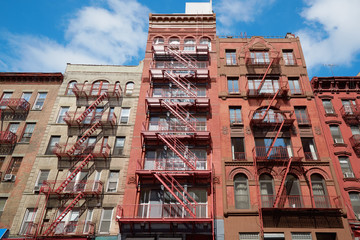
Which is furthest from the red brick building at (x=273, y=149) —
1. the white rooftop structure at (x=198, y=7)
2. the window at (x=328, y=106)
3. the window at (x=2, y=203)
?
the window at (x=2, y=203)

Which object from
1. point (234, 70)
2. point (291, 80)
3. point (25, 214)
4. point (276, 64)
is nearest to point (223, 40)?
point (234, 70)

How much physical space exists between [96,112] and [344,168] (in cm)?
2350

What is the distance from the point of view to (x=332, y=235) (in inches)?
697

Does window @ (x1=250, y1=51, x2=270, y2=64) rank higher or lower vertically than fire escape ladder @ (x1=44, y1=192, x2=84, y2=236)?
higher

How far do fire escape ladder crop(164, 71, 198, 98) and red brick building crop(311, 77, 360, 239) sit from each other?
1239cm

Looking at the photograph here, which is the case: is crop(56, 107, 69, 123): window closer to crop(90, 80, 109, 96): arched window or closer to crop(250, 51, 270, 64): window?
crop(90, 80, 109, 96): arched window

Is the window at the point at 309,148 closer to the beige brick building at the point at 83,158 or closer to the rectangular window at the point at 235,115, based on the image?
the rectangular window at the point at 235,115

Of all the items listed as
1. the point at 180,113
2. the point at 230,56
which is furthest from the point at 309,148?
the point at 230,56

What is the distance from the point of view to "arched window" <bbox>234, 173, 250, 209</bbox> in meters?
19.1

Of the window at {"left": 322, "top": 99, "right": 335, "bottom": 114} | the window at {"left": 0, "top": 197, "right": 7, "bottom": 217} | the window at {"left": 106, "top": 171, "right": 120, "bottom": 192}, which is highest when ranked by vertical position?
the window at {"left": 322, "top": 99, "right": 335, "bottom": 114}

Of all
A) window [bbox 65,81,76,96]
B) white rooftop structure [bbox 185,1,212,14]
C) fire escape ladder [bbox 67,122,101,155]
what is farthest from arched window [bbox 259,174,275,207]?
white rooftop structure [bbox 185,1,212,14]

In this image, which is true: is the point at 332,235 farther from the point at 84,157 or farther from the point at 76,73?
the point at 76,73

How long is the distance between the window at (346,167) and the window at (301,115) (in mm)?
4289

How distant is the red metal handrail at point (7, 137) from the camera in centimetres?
2183
